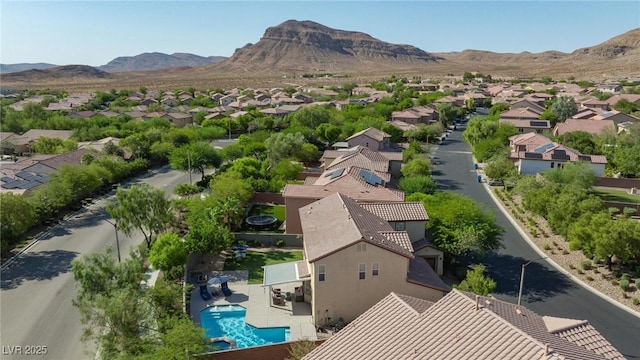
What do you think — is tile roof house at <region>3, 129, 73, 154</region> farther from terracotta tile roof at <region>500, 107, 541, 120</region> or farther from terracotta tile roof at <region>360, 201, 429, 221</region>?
terracotta tile roof at <region>500, 107, 541, 120</region>

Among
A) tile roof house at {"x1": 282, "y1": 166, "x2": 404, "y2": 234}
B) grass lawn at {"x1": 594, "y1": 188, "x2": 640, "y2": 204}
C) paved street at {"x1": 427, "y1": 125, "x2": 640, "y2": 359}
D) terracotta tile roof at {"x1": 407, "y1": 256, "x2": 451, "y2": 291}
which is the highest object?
tile roof house at {"x1": 282, "y1": 166, "x2": 404, "y2": 234}

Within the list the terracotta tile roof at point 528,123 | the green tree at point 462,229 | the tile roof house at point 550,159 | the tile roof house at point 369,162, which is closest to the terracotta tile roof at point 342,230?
the green tree at point 462,229

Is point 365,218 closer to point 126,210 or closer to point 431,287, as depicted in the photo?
point 431,287

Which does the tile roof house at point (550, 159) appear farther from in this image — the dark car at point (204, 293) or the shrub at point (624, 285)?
the dark car at point (204, 293)

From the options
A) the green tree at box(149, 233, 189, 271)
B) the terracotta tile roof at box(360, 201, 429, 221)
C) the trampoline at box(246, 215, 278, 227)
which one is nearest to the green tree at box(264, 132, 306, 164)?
the trampoline at box(246, 215, 278, 227)

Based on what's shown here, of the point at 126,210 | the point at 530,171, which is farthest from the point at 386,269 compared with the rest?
the point at 530,171

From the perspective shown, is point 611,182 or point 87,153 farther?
point 87,153

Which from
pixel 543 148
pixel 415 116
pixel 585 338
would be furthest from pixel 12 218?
pixel 415 116
